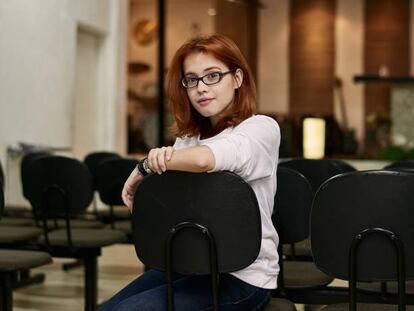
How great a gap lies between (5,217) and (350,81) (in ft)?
31.6

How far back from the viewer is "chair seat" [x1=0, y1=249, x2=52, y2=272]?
9.86 feet

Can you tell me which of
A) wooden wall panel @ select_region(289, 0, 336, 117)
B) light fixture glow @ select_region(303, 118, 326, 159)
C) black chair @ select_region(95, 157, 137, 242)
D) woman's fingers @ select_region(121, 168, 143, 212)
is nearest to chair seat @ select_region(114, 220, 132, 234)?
black chair @ select_region(95, 157, 137, 242)

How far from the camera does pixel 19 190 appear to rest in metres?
6.88

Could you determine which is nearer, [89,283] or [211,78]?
[211,78]

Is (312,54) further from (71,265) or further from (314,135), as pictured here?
(71,265)

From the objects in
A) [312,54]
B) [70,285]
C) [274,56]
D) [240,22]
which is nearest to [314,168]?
[70,285]

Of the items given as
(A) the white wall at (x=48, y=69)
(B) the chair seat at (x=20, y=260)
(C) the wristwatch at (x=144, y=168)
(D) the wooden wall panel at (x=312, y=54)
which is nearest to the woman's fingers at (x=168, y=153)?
(C) the wristwatch at (x=144, y=168)

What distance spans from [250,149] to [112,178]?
8.66ft

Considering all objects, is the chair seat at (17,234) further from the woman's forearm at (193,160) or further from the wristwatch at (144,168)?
the woman's forearm at (193,160)

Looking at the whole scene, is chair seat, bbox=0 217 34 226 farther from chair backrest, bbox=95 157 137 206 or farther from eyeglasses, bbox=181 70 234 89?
eyeglasses, bbox=181 70 234 89

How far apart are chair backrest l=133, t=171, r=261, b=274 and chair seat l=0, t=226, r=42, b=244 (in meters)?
1.84

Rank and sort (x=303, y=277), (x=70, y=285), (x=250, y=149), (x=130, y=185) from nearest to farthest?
(x=250, y=149) < (x=130, y=185) < (x=303, y=277) < (x=70, y=285)

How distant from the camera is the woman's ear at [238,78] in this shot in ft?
7.35

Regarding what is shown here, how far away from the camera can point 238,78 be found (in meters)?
2.26
